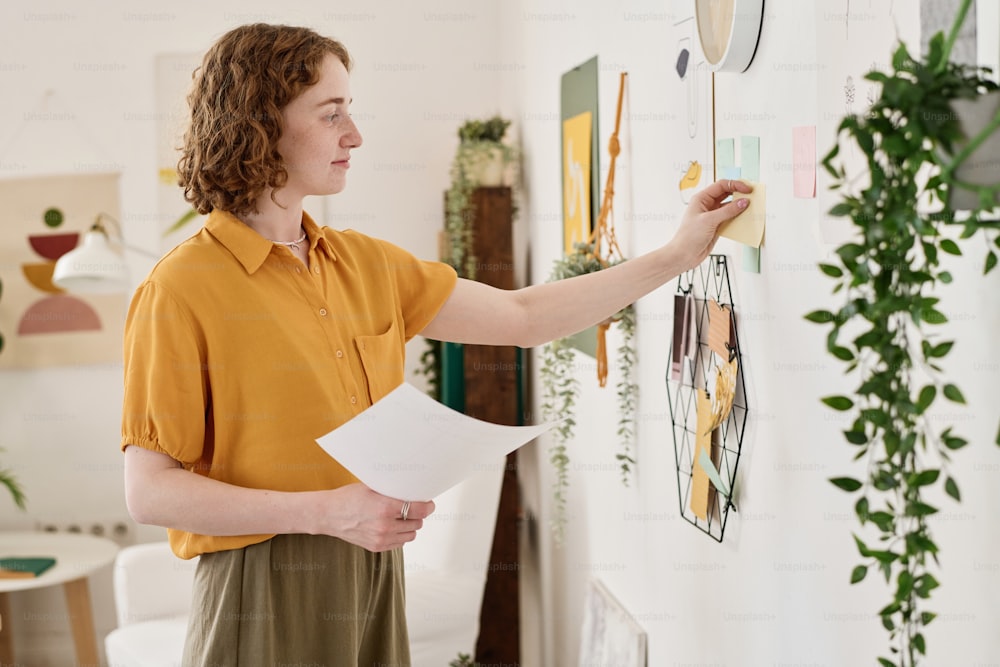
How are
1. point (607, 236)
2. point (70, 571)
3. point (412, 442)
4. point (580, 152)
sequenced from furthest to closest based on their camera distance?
point (70, 571) < point (580, 152) < point (607, 236) < point (412, 442)

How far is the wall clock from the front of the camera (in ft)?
3.97

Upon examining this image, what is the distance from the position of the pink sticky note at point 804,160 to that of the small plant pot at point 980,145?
0.42 m

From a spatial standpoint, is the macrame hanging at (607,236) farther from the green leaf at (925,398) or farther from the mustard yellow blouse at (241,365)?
the green leaf at (925,398)

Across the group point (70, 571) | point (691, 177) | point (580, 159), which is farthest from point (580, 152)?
point (70, 571)

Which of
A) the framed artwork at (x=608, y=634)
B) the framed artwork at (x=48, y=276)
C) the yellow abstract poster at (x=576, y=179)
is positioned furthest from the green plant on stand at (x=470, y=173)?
the framed artwork at (x=48, y=276)

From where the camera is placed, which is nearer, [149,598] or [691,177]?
[691,177]

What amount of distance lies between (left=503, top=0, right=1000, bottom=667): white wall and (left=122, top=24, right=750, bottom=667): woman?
0.57ft

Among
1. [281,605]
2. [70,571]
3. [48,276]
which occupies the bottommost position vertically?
[70,571]

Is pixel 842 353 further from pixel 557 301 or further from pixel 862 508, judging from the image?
pixel 557 301

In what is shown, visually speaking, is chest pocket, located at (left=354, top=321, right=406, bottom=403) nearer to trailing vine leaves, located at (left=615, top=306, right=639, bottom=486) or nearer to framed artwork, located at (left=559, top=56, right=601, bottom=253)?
trailing vine leaves, located at (left=615, top=306, right=639, bottom=486)

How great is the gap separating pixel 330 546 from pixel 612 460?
91 cm

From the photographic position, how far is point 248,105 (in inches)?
51.8

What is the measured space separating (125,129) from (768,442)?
113 inches

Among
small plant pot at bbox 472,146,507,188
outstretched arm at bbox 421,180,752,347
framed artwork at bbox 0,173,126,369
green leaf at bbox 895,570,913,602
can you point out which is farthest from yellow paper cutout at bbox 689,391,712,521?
framed artwork at bbox 0,173,126,369
